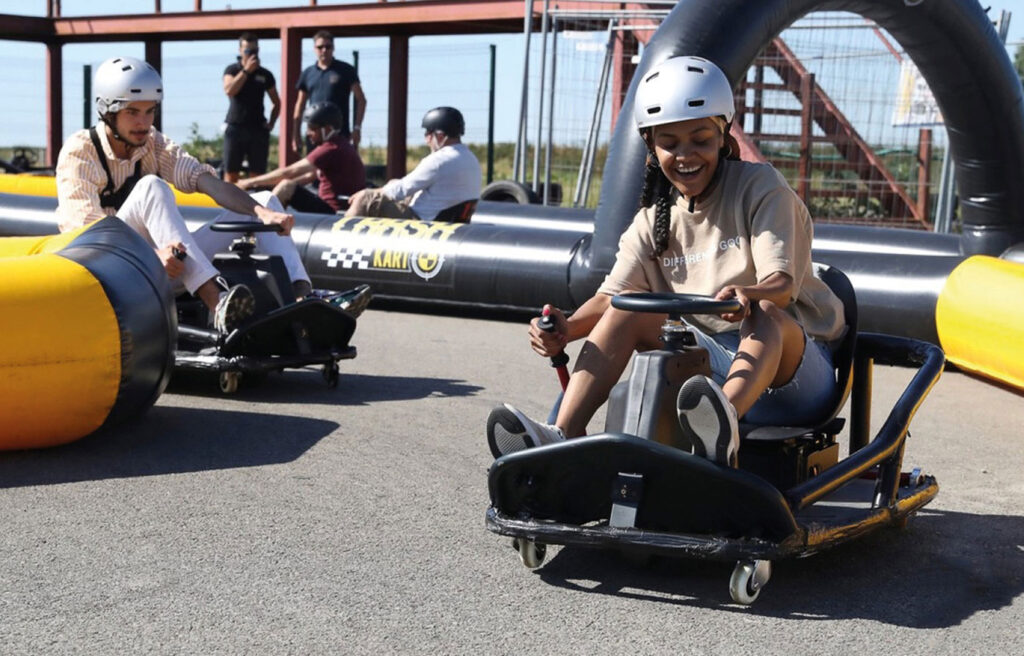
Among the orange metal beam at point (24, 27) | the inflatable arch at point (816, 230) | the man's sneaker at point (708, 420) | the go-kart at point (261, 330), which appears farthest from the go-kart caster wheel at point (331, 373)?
the orange metal beam at point (24, 27)

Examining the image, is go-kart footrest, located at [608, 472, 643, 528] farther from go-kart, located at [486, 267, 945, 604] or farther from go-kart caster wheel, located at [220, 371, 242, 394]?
go-kart caster wheel, located at [220, 371, 242, 394]

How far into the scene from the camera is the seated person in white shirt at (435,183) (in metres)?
9.80

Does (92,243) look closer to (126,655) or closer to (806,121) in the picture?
(126,655)

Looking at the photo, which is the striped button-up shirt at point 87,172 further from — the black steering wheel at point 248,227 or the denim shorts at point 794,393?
the denim shorts at point 794,393

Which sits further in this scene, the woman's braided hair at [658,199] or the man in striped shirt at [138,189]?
the man in striped shirt at [138,189]

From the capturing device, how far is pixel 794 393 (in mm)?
3795

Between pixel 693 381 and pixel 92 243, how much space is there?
278cm

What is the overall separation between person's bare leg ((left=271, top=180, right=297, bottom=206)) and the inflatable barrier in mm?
5635

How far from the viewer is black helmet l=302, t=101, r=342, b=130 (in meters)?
10.2

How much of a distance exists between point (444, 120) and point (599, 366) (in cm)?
631

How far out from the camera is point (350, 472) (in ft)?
15.3

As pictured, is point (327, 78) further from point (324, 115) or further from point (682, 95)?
point (682, 95)

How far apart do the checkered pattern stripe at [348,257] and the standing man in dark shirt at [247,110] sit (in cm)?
488

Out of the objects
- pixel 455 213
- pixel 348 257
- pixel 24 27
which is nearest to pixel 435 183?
pixel 455 213
